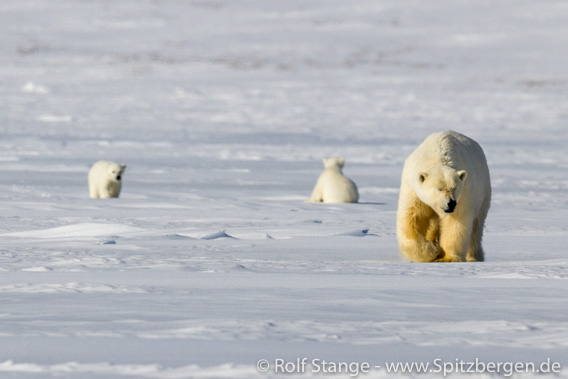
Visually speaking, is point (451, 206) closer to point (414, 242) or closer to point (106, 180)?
point (414, 242)

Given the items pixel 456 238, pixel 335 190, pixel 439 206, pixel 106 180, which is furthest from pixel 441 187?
pixel 106 180

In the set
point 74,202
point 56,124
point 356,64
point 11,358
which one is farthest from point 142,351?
point 356,64

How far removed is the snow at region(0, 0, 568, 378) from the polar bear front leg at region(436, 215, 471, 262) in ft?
0.65

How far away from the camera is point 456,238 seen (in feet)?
16.9

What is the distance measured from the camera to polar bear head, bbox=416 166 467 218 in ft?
16.0

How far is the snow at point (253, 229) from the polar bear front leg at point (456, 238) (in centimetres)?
20

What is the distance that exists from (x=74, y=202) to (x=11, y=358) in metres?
6.15

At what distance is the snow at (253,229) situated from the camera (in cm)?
275

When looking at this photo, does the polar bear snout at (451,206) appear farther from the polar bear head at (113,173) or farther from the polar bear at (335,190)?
the polar bear head at (113,173)

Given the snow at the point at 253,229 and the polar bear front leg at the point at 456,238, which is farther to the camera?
the polar bear front leg at the point at 456,238

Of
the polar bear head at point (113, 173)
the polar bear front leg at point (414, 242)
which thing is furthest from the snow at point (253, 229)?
the polar bear head at point (113, 173)

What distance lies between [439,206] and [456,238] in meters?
0.28

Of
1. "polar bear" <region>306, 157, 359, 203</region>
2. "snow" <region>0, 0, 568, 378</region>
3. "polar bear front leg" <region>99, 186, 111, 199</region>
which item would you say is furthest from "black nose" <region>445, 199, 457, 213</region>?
"polar bear front leg" <region>99, 186, 111, 199</region>

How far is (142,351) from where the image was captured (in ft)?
8.54
